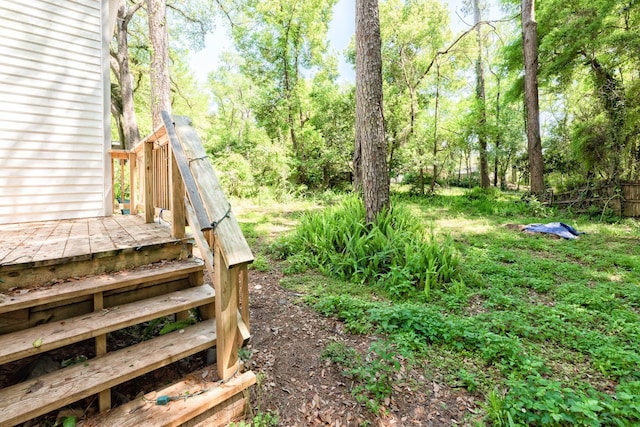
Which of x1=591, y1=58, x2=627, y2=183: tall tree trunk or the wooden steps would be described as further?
x1=591, y1=58, x2=627, y2=183: tall tree trunk

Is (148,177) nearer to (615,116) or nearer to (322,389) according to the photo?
(322,389)

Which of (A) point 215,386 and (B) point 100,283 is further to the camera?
(B) point 100,283

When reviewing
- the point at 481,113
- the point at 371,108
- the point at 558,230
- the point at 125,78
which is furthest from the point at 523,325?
the point at 125,78

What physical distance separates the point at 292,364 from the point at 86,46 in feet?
15.2

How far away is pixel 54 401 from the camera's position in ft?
4.09

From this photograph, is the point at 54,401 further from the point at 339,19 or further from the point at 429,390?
the point at 339,19

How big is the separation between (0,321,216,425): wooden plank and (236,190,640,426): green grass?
1.02 m

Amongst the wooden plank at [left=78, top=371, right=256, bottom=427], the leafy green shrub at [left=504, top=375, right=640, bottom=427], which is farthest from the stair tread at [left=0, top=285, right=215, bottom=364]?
the leafy green shrub at [left=504, top=375, right=640, bottom=427]

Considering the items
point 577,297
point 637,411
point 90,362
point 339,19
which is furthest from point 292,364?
point 339,19

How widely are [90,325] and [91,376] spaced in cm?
27

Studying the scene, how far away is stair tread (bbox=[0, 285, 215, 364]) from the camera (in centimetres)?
136

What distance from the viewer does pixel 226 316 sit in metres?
1.55

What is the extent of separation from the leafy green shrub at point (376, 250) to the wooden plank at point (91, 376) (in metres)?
2.13

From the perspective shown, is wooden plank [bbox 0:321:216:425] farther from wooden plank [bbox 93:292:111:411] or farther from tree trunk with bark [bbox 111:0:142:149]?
tree trunk with bark [bbox 111:0:142:149]
